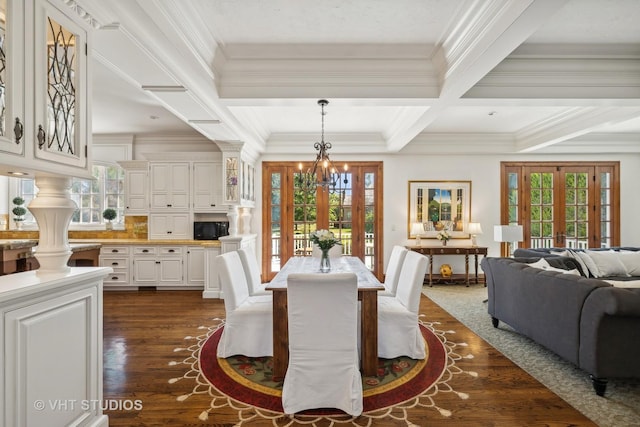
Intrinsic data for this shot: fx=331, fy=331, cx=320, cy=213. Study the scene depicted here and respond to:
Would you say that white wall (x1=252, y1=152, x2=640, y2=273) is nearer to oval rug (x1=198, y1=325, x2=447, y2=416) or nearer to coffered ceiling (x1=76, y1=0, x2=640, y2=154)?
coffered ceiling (x1=76, y1=0, x2=640, y2=154)

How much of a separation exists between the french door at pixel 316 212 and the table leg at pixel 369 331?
3635mm

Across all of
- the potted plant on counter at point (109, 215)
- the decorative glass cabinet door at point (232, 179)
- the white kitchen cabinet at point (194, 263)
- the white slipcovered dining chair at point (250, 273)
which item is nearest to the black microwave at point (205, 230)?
the white kitchen cabinet at point (194, 263)

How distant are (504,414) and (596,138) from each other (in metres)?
5.94

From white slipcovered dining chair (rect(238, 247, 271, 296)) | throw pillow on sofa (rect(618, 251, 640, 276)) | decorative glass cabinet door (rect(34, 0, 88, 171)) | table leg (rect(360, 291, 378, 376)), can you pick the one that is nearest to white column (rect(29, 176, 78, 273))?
decorative glass cabinet door (rect(34, 0, 88, 171))

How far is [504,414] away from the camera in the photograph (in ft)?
7.18

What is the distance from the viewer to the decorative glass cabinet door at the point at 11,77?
4.33 ft

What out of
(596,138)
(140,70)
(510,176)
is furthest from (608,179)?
(140,70)

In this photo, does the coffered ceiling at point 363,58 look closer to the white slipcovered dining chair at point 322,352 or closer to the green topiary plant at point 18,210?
the white slipcovered dining chair at point 322,352

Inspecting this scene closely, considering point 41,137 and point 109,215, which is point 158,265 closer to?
point 109,215

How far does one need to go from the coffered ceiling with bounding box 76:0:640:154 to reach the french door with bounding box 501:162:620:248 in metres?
1.82

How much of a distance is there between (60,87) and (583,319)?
3.65 meters

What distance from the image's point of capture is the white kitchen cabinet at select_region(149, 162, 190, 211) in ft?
18.3

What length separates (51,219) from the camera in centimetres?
172

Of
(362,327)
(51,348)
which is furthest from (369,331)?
(51,348)
